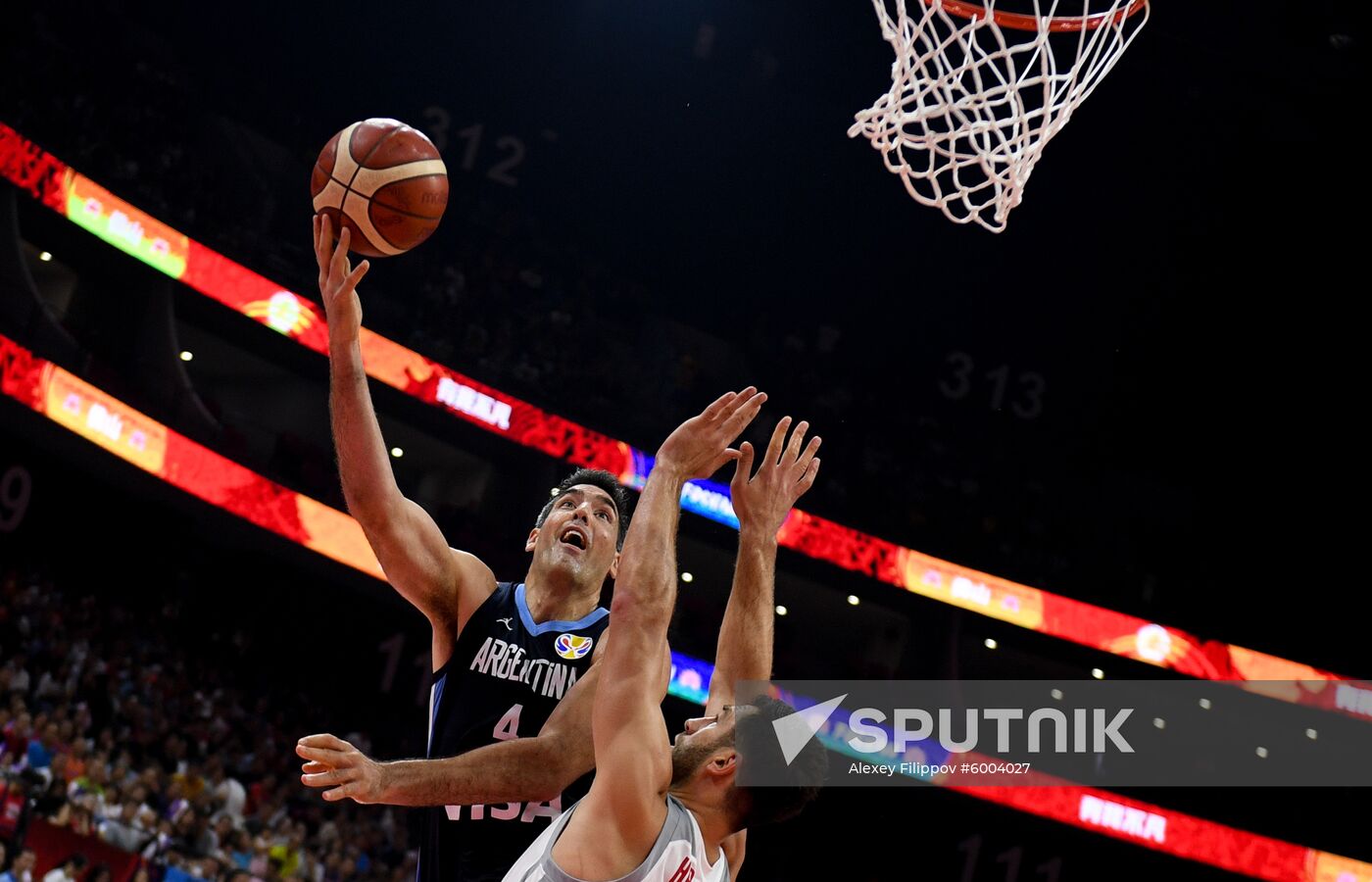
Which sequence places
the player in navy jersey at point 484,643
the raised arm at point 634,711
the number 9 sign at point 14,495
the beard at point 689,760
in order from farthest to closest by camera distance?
the number 9 sign at point 14,495
the player in navy jersey at point 484,643
the beard at point 689,760
the raised arm at point 634,711

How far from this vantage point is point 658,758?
7.96ft

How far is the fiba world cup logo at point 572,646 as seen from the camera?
3541mm

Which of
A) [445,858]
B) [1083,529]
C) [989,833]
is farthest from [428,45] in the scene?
[445,858]

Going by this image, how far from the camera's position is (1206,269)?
20.7 meters

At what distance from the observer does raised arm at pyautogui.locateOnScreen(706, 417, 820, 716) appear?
132 inches

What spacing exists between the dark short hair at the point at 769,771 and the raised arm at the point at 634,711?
221mm

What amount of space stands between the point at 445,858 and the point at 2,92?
47.8 ft

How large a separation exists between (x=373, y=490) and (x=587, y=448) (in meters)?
12.5

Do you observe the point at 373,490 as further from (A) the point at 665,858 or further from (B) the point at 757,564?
(A) the point at 665,858

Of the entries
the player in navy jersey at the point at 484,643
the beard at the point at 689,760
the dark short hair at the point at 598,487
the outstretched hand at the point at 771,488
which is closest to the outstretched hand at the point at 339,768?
the player in navy jersey at the point at 484,643

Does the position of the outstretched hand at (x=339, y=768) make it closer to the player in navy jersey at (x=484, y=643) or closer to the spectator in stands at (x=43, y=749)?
the player in navy jersey at (x=484, y=643)

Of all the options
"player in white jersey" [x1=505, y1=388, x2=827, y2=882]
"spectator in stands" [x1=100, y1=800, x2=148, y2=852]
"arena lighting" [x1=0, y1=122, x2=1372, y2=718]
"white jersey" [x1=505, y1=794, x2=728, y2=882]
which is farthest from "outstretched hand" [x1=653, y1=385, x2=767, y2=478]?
"arena lighting" [x1=0, y1=122, x2=1372, y2=718]

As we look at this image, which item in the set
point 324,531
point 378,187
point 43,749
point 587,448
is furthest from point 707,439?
point 587,448

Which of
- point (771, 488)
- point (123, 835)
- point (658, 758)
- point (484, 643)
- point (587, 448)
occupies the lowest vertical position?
point (658, 758)
